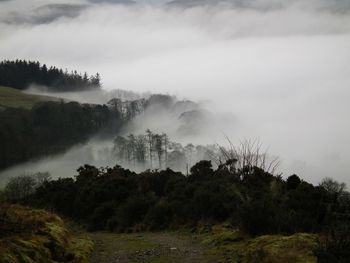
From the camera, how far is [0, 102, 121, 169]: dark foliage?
110 meters

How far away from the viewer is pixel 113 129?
546 feet

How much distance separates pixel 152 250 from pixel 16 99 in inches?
6640

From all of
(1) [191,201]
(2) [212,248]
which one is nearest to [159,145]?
(1) [191,201]

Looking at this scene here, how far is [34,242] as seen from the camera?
11.5 metres

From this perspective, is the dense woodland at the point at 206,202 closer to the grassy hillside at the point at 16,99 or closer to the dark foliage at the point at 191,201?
the dark foliage at the point at 191,201

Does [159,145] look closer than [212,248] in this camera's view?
No

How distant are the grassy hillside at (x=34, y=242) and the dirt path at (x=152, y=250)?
721 mm

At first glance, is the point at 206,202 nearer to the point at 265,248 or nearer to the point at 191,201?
the point at 191,201

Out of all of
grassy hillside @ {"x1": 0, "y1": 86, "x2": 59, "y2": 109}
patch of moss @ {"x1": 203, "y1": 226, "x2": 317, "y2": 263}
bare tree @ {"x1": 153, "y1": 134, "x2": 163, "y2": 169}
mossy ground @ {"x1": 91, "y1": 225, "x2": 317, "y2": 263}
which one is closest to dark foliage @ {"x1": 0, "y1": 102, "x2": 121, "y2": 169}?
bare tree @ {"x1": 153, "y1": 134, "x2": 163, "y2": 169}

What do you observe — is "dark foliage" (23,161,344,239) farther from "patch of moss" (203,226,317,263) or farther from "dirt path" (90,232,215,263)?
"dirt path" (90,232,215,263)

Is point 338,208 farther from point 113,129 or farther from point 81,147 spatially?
point 113,129

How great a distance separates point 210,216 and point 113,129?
485ft

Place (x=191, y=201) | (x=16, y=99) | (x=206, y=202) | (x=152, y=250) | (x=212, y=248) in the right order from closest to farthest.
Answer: (x=212, y=248) < (x=152, y=250) < (x=206, y=202) < (x=191, y=201) < (x=16, y=99)

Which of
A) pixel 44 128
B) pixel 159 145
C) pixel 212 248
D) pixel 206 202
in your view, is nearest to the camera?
pixel 212 248
